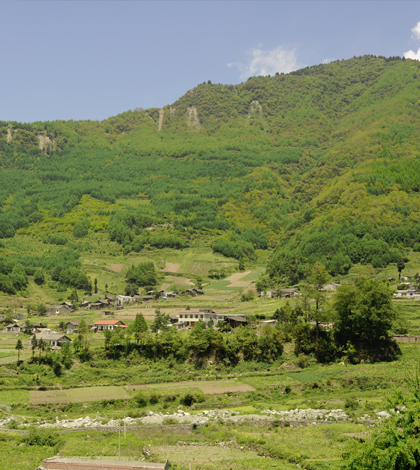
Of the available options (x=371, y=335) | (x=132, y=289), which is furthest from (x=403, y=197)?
(x=371, y=335)

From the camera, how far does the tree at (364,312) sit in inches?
2087

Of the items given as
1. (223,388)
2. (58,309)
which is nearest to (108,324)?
(58,309)

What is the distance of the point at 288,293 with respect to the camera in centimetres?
9319

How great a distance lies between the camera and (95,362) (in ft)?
180

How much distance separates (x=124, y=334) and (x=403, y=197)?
297ft

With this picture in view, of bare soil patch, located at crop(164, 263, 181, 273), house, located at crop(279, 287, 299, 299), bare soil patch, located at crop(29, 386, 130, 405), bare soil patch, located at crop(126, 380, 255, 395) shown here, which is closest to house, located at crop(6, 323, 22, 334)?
bare soil patch, located at crop(29, 386, 130, 405)

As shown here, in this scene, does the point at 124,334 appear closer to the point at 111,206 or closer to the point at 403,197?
the point at 403,197

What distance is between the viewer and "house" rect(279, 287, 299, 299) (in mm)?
91375

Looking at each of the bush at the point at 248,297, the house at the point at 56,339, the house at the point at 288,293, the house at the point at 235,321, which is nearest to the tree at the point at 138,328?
the house at the point at 56,339

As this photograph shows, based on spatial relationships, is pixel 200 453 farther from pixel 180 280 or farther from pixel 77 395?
pixel 180 280

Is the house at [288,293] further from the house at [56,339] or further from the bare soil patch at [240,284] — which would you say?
the house at [56,339]

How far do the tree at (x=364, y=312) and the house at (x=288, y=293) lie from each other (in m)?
34.0

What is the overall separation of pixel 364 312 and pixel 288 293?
40084mm

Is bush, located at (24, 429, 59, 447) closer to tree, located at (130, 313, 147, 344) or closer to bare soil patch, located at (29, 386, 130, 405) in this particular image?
bare soil patch, located at (29, 386, 130, 405)
